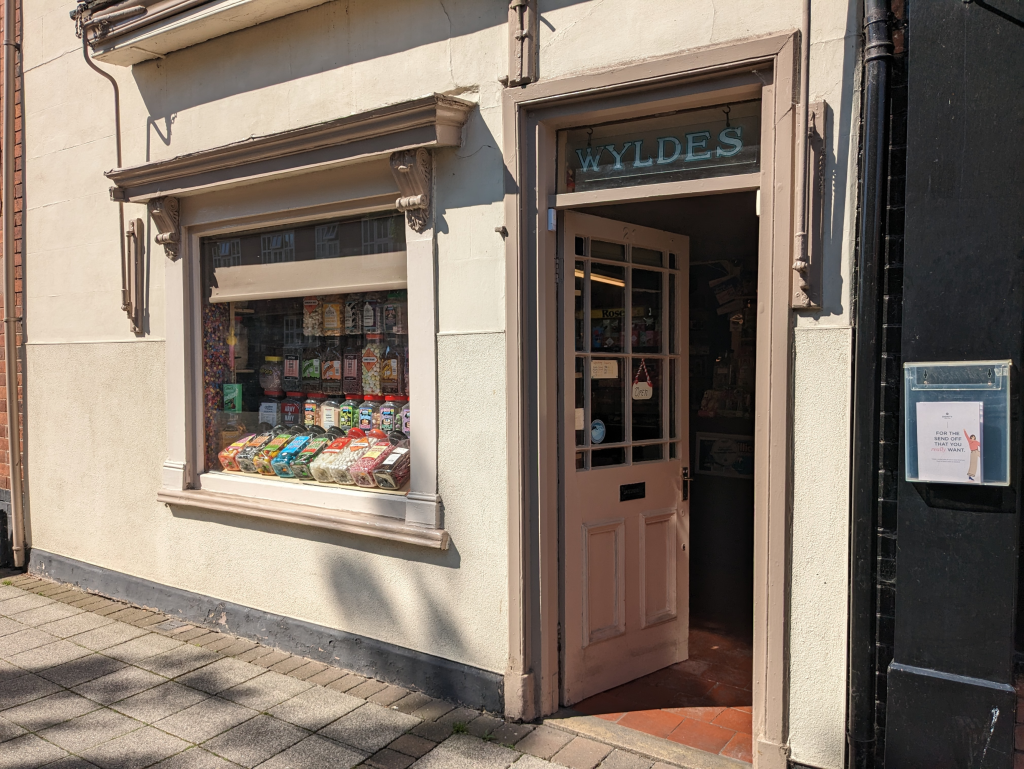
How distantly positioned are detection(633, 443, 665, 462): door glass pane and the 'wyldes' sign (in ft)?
4.89

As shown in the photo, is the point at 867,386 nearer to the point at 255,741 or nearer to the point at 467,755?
the point at 467,755

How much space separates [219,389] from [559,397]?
9.21ft

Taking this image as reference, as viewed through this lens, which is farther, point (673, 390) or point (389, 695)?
point (673, 390)

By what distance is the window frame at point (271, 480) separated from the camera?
428 centimetres

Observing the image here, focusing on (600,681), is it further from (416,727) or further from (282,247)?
(282,247)

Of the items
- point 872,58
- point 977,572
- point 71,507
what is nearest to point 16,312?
point 71,507

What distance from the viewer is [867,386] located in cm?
306

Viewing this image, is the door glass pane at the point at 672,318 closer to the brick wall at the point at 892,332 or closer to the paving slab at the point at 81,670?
the brick wall at the point at 892,332

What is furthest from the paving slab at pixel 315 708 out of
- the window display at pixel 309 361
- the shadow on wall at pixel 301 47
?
the shadow on wall at pixel 301 47

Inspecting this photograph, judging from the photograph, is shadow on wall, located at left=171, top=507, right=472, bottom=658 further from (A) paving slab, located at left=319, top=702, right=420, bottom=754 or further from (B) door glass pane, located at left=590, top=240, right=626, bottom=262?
(B) door glass pane, located at left=590, top=240, right=626, bottom=262

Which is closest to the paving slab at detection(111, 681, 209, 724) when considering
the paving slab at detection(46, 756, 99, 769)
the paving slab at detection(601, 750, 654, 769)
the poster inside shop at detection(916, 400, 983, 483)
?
the paving slab at detection(46, 756, 99, 769)

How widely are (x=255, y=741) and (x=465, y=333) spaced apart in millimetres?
2219

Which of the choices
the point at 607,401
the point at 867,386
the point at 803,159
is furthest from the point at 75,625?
the point at 803,159

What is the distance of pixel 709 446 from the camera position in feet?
19.3
